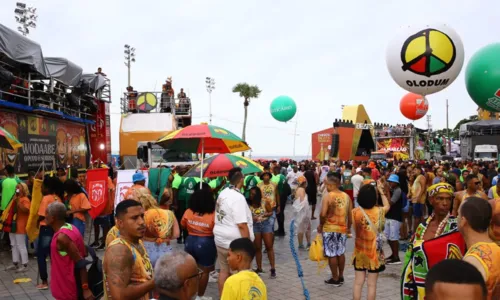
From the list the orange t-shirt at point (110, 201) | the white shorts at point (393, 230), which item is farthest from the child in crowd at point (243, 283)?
the orange t-shirt at point (110, 201)

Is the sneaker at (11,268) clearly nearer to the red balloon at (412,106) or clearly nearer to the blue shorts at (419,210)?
Answer: the blue shorts at (419,210)

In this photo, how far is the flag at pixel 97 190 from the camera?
29.6 feet

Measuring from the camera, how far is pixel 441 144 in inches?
2399

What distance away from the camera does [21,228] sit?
26.2 feet

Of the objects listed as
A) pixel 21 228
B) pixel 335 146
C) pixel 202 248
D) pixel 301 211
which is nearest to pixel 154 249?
pixel 202 248

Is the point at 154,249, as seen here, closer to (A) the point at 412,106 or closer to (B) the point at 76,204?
(B) the point at 76,204

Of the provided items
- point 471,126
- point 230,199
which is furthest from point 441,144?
point 230,199

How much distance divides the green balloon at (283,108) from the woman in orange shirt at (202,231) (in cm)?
2107

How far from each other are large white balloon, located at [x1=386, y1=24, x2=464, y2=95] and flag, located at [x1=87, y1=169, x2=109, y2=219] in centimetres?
643

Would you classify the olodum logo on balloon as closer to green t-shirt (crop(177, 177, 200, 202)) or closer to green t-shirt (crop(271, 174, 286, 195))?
green t-shirt (crop(271, 174, 286, 195))

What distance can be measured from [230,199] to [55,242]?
7.12 ft

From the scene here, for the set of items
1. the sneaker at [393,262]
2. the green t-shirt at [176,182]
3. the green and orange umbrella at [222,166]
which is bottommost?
the sneaker at [393,262]

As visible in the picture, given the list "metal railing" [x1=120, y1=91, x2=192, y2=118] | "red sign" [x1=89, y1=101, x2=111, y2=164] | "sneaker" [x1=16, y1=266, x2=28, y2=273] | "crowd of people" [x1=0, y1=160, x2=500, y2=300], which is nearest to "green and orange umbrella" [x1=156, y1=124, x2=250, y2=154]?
"crowd of people" [x1=0, y1=160, x2=500, y2=300]

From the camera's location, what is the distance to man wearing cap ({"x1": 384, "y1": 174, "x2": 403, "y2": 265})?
27.7 ft
